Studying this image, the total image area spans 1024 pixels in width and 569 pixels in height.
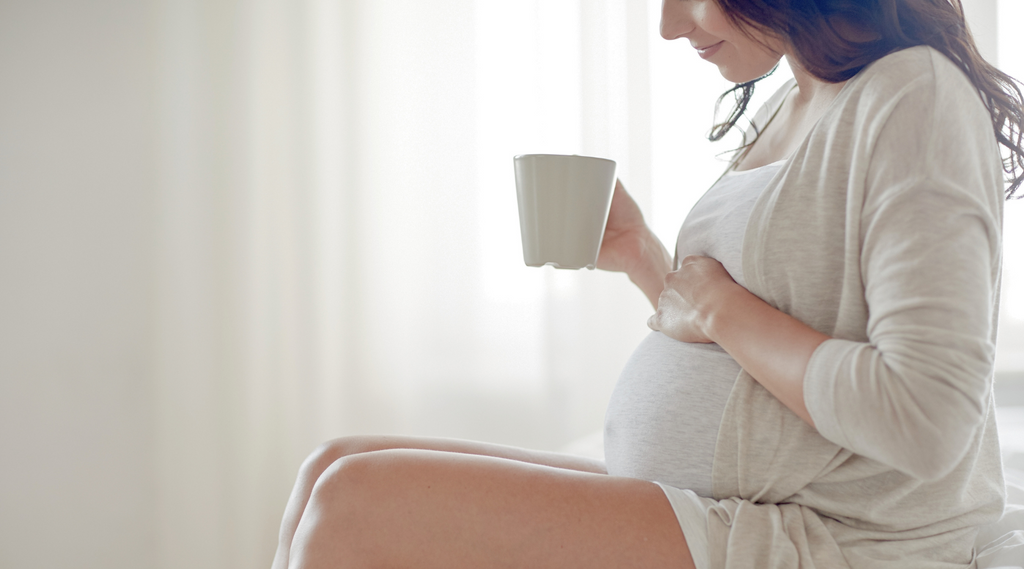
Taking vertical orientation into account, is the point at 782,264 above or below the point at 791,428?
above

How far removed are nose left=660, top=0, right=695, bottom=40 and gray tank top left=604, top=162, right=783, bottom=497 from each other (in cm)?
19

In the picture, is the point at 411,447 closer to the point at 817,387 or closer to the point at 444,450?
the point at 444,450

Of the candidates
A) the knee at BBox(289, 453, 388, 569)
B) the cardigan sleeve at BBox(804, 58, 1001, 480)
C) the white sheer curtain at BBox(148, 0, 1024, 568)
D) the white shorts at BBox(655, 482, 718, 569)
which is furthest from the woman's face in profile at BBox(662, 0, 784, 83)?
Result: the white sheer curtain at BBox(148, 0, 1024, 568)

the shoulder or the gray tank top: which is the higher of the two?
the shoulder

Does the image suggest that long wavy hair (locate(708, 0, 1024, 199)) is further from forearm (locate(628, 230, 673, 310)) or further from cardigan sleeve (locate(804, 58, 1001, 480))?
forearm (locate(628, 230, 673, 310))

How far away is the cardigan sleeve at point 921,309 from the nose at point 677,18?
0.31m

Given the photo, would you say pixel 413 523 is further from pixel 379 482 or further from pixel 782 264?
pixel 782 264

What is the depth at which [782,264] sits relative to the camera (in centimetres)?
60

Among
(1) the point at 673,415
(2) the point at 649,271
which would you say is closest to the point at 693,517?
(1) the point at 673,415

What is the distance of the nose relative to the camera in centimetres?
75

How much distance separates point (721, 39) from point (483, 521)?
603 mm

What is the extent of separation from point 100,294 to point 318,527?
1.05 metres

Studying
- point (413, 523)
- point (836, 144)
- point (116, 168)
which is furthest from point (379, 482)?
point (116, 168)

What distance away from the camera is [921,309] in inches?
18.4
